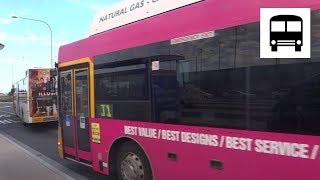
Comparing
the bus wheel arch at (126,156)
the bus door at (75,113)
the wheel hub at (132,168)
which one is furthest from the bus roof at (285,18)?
the bus door at (75,113)

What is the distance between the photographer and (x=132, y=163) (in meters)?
7.12

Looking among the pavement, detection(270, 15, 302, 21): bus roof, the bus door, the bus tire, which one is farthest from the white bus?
detection(270, 15, 302, 21): bus roof

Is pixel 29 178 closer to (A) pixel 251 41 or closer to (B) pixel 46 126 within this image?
(A) pixel 251 41

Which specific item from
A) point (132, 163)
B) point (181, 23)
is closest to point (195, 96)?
point (181, 23)

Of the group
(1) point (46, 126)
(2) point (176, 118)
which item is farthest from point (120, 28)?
(1) point (46, 126)

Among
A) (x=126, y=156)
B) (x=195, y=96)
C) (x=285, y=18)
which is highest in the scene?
(x=285, y=18)

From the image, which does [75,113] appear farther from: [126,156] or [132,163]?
[132,163]

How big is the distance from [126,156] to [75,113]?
7.42ft

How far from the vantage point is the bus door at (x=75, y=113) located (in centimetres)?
862

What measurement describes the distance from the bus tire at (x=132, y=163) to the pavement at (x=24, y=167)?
5.67 feet

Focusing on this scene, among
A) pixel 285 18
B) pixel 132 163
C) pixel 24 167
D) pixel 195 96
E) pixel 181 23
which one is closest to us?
pixel 285 18

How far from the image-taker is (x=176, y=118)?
602cm

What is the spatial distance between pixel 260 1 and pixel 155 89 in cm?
219

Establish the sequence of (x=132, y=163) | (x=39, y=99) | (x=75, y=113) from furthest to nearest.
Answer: (x=39, y=99) < (x=75, y=113) < (x=132, y=163)
